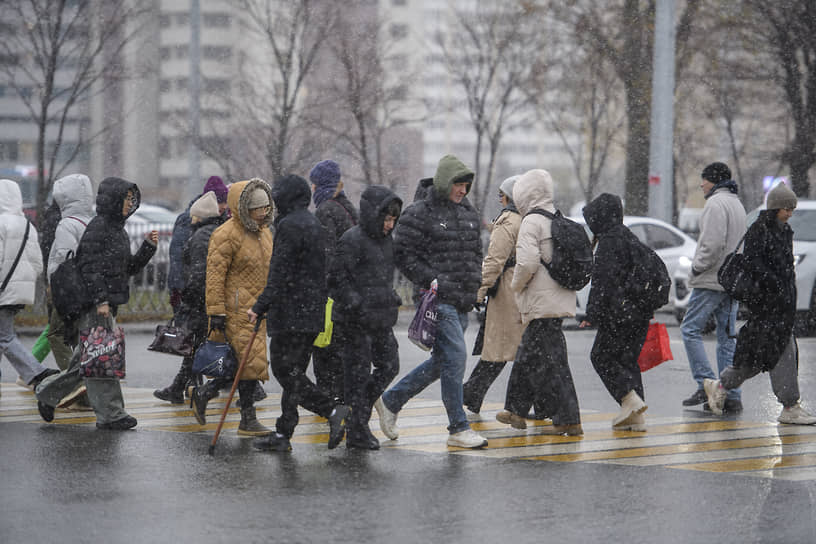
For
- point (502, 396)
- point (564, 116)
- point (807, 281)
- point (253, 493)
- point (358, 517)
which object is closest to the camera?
point (358, 517)

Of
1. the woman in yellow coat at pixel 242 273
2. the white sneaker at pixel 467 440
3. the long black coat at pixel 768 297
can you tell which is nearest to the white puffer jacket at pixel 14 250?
the woman in yellow coat at pixel 242 273

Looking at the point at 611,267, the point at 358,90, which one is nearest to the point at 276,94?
the point at 358,90

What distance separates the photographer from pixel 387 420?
8969 mm

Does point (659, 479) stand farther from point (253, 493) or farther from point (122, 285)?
point (122, 285)

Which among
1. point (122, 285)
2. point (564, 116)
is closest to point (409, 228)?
point (122, 285)

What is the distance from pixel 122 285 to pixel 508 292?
2.76 metres

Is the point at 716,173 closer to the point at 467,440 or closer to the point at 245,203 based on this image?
the point at 467,440

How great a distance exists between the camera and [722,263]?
10648mm

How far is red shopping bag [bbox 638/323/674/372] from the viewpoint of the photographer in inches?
391

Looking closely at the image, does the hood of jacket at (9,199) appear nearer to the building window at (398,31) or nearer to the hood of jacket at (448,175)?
the hood of jacket at (448,175)

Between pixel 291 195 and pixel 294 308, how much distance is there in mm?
725

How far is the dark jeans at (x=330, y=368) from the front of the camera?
9945 millimetres

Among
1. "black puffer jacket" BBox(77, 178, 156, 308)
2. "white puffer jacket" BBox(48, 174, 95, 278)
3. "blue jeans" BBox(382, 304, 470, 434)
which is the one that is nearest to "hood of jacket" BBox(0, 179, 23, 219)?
"white puffer jacket" BBox(48, 174, 95, 278)

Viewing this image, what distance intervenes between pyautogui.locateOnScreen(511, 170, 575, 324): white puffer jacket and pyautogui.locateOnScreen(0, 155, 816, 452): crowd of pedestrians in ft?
0.04
